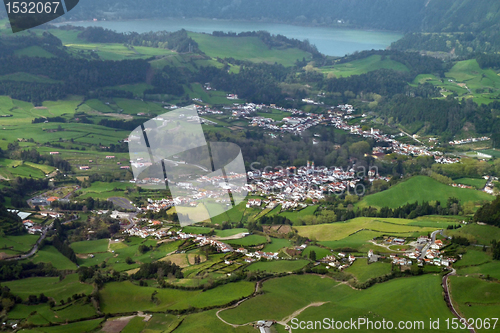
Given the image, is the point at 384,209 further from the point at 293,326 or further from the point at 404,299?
the point at 293,326

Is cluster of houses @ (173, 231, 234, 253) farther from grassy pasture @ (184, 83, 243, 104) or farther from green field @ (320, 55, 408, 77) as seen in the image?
green field @ (320, 55, 408, 77)

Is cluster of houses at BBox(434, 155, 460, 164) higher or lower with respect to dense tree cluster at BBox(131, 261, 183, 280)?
lower

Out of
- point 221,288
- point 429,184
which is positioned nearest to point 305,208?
point 429,184

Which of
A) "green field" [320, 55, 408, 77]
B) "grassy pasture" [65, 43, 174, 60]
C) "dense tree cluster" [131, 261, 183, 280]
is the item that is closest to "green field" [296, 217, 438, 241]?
"dense tree cluster" [131, 261, 183, 280]

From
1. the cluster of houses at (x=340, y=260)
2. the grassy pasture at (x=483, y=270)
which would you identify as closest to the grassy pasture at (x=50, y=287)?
the cluster of houses at (x=340, y=260)

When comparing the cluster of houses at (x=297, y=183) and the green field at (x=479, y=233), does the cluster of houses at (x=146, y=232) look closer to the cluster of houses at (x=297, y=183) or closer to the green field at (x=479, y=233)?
the cluster of houses at (x=297, y=183)
